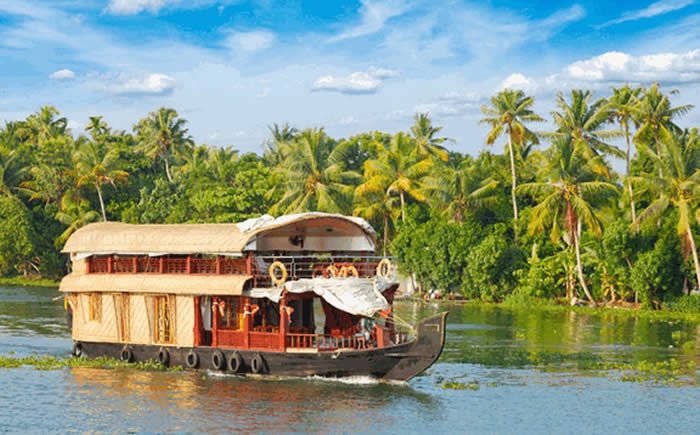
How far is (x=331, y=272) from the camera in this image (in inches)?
822

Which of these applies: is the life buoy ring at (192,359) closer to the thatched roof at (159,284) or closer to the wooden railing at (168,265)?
the thatched roof at (159,284)

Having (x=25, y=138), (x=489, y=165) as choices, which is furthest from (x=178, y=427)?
(x=25, y=138)

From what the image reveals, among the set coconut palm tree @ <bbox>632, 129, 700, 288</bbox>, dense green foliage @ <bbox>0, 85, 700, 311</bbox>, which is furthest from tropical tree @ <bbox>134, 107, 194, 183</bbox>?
coconut palm tree @ <bbox>632, 129, 700, 288</bbox>

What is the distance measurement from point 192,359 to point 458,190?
26767 mm

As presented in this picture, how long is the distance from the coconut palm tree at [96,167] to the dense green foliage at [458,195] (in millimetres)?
94

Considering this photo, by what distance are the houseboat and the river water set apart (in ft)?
2.08

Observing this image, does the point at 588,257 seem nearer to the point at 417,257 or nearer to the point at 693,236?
the point at 693,236

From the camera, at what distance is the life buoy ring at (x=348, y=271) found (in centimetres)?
2083

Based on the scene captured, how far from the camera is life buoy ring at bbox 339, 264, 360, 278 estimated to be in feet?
68.3

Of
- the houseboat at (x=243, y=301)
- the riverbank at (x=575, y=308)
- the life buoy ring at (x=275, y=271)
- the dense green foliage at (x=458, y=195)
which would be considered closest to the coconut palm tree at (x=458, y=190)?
the dense green foliage at (x=458, y=195)

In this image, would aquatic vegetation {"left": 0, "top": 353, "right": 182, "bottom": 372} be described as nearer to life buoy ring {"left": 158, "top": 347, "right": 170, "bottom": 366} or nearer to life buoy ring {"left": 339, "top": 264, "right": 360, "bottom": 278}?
life buoy ring {"left": 158, "top": 347, "right": 170, "bottom": 366}

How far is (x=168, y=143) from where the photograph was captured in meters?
64.9

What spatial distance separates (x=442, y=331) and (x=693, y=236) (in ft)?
70.5

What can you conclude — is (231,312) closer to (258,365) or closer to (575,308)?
(258,365)
